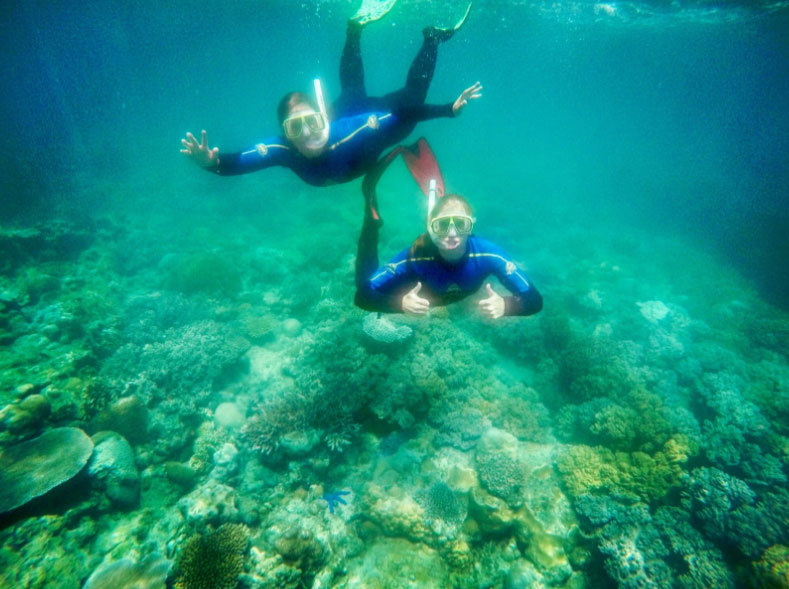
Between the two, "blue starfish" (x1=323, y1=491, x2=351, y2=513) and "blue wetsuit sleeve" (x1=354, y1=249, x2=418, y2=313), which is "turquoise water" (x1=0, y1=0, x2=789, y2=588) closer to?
"blue starfish" (x1=323, y1=491, x2=351, y2=513)

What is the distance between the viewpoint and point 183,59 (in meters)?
71.5

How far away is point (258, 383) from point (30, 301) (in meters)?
8.38

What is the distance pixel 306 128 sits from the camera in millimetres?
4367

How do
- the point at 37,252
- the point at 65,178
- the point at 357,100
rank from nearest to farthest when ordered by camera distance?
the point at 357,100 < the point at 37,252 < the point at 65,178

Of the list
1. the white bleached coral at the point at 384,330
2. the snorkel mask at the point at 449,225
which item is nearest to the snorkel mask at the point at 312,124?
the snorkel mask at the point at 449,225

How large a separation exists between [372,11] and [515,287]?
25.1ft

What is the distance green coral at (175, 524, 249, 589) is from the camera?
4.18 m

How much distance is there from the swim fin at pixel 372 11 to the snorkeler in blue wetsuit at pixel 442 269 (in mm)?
4613

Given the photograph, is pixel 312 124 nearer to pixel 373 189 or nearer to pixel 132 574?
pixel 373 189

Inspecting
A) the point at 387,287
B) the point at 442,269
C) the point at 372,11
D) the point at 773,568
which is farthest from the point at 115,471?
the point at 372,11

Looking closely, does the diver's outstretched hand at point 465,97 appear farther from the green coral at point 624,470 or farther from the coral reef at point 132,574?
the coral reef at point 132,574

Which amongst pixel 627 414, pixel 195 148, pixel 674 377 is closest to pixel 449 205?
pixel 195 148

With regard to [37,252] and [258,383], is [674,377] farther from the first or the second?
[37,252]

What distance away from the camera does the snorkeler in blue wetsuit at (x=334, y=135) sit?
4.38 metres
